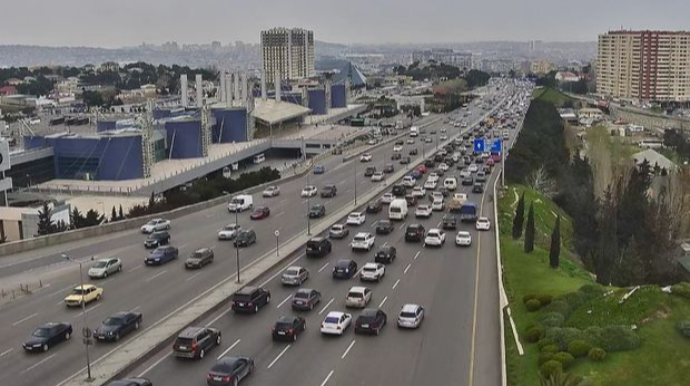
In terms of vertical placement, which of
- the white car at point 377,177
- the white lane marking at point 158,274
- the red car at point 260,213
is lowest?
the white car at point 377,177

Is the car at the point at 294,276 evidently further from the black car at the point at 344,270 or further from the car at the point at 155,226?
the car at the point at 155,226

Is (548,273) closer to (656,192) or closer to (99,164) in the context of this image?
(656,192)

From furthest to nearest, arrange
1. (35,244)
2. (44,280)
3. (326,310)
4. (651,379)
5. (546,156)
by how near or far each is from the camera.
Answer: (546,156) < (35,244) < (44,280) < (326,310) < (651,379)

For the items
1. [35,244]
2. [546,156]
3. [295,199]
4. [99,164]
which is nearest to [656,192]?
[546,156]

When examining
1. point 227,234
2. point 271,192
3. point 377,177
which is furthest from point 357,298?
point 377,177

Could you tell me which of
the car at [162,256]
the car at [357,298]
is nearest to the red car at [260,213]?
the car at [162,256]

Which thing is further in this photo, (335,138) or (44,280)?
(335,138)

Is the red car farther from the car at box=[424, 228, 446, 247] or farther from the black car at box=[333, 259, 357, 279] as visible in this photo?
the black car at box=[333, 259, 357, 279]
